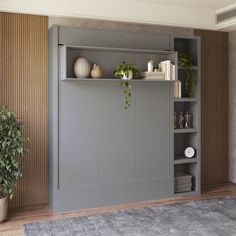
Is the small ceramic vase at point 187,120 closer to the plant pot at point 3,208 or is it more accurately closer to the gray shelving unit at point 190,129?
the gray shelving unit at point 190,129

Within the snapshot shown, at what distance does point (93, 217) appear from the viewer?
157 inches

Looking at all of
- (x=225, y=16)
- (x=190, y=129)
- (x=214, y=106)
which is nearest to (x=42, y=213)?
(x=190, y=129)

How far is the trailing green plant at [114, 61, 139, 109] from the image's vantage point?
14.2 feet

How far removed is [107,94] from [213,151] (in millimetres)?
2174

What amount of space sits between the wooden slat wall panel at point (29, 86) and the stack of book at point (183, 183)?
181 centimetres

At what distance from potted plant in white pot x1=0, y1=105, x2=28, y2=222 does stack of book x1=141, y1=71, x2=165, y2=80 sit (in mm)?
1700

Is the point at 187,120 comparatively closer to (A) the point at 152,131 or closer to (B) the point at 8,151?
(A) the point at 152,131

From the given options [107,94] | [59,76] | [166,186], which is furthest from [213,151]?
[59,76]

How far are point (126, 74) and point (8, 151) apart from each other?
167 cm

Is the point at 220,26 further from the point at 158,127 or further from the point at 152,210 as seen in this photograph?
the point at 152,210

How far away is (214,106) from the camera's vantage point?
18.2 feet

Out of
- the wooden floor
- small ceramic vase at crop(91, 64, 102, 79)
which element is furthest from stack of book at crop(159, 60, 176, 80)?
the wooden floor

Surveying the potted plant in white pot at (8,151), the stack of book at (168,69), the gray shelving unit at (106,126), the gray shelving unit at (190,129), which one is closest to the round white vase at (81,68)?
the gray shelving unit at (106,126)

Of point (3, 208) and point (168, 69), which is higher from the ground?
point (168, 69)
